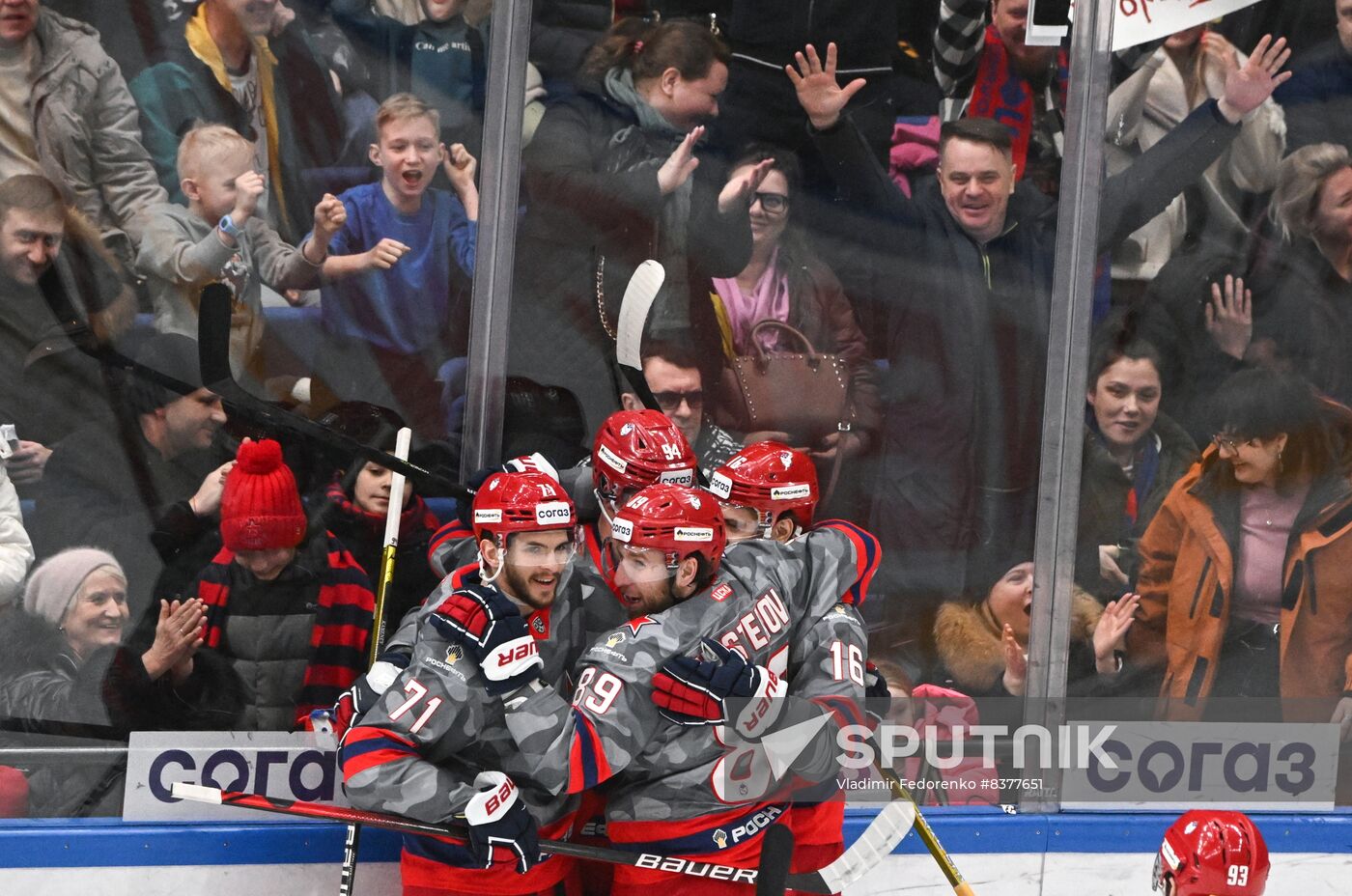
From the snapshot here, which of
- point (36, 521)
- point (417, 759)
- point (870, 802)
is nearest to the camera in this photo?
point (417, 759)

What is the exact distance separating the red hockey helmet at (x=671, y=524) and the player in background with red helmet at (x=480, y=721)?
0.37 ft

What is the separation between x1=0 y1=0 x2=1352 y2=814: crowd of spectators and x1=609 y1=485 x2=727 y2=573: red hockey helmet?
0.43m

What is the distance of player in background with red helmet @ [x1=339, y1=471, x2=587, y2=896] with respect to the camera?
9.96 feet

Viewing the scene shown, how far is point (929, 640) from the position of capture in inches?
164

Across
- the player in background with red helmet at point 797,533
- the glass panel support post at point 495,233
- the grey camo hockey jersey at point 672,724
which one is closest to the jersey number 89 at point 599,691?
the grey camo hockey jersey at point 672,724

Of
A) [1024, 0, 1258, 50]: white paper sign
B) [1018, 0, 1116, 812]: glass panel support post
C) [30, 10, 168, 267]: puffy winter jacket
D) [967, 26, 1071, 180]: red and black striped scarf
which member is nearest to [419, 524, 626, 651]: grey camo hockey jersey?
[30, 10, 168, 267]: puffy winter jacket

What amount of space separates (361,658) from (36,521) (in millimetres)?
760

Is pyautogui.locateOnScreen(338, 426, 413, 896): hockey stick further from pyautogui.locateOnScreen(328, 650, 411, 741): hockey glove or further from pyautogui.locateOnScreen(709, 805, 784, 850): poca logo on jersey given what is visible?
pyautogui.locateOnScreen(709, 805, 784, 850): poca logo on jersey

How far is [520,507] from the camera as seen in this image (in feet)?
10.2

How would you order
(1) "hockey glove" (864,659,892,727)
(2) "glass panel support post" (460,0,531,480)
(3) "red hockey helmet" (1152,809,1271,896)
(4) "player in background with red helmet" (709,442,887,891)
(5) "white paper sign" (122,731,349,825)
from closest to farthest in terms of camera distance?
(3) "red hockey helmet" (1152,809,1271,896) → (4) "player in background with red helmet" (709,442,887,891) → (5) "white paper sign" (122,731,349,825) → (1) "hockey glove" (864,659,892,727) → (2) "glass panel support post" (460,0,531,480)

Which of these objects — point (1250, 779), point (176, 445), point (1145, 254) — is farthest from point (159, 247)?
point (1250, 779)

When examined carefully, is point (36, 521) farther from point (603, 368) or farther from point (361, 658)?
point (603, 368)

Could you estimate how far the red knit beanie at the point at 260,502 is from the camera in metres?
3.65

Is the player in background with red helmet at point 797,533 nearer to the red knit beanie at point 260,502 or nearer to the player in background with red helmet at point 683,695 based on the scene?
the player in background with red helmet at point 683,695
